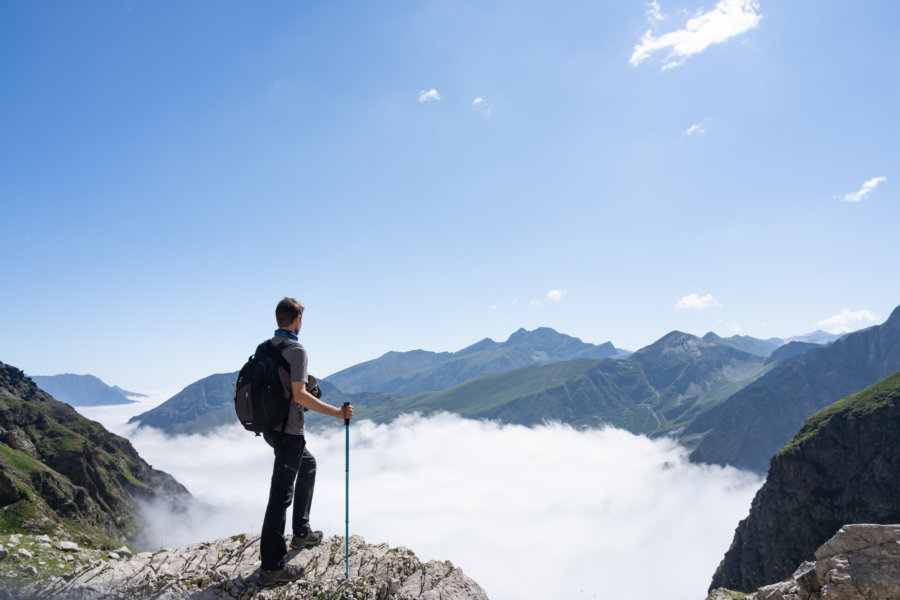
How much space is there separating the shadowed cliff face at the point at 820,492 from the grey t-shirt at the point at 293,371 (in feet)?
424

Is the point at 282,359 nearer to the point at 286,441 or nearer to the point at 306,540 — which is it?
the point at 286,441

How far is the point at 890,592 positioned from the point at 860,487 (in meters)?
151

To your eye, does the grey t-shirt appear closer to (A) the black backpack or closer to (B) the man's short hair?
(A) the black backpack

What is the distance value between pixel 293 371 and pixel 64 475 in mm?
152464

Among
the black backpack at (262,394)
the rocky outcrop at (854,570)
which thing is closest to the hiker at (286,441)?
the black backpack at (262,394)

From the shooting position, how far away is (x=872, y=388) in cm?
15775

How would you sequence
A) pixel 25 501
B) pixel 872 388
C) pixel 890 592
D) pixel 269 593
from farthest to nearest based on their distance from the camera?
pixel 872 388
pixel 25 501
pixel 269 593
pixel 890 592

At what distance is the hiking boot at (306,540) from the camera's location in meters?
9.62

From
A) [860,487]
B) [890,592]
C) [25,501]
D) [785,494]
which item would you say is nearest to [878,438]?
[860,487]

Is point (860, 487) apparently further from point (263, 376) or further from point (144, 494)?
point (144, 494)

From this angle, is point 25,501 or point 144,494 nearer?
point 25,501

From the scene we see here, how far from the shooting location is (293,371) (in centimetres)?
816

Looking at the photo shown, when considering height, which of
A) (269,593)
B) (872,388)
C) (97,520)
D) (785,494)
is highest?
(269,593)

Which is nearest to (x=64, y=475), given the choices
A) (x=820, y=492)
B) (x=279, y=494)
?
(x=279, y=494)
